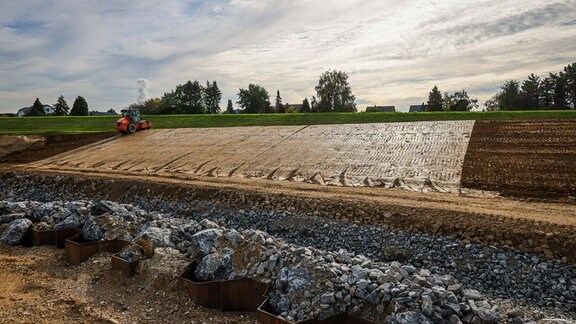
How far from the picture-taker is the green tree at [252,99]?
67.4 m

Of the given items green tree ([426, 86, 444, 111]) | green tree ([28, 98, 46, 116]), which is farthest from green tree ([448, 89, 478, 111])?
green tree ([28, 98, 46, 116])

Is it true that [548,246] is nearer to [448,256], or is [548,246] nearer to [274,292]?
[448,256]

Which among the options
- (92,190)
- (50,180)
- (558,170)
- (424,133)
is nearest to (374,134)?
(424,133)

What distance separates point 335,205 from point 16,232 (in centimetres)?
745

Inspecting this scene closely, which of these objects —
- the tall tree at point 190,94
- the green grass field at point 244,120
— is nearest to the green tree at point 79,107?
the tall tree at point 190,94

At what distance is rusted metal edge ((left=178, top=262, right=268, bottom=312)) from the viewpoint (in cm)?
630

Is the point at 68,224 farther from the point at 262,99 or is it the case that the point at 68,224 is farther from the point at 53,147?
the point at 262,99

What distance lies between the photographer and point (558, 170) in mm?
13258

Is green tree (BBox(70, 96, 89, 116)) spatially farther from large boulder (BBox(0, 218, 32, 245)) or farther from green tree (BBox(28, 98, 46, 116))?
large boulder (BBox(0, 218, 32, 245))

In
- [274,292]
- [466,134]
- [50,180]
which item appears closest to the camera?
[274,292]

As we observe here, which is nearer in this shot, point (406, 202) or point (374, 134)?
point (406, 202)

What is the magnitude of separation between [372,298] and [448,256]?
127 inches

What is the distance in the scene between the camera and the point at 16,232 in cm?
948

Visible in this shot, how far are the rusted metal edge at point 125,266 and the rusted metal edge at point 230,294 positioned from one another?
1.55m
